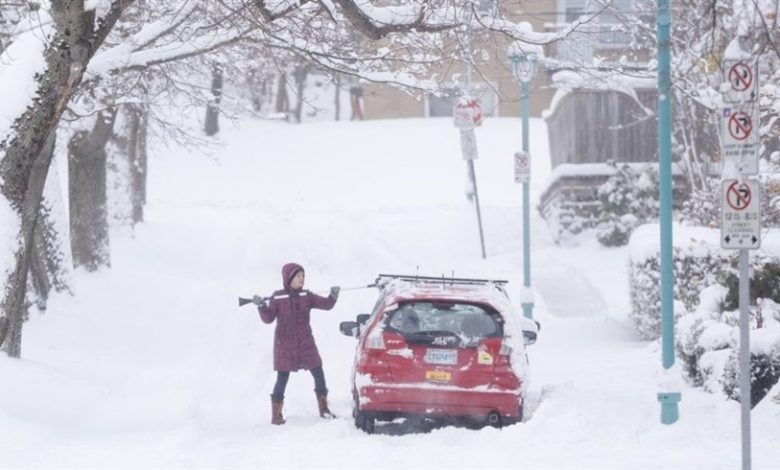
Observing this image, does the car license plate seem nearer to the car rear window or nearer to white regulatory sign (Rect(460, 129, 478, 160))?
the car rear window

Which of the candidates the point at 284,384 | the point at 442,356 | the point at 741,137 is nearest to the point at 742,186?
the point at 741,137

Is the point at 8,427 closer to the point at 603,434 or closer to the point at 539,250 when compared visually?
the point at 603,434

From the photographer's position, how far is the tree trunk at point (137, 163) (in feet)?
87.8

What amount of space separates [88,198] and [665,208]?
1230 centimetres

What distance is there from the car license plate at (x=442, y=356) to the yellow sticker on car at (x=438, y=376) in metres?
0.08

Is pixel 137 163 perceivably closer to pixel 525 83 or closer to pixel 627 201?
pixel 627 201

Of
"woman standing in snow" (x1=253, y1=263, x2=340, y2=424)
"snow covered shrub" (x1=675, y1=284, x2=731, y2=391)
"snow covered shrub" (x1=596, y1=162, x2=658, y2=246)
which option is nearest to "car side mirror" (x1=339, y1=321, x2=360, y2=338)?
"woman standing in snow" (x1=253, y1=263, x2=340, y2=424)

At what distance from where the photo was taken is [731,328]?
508 inches

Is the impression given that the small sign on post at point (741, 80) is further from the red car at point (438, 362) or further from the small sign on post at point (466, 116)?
the small sign on post at point (466, 116)

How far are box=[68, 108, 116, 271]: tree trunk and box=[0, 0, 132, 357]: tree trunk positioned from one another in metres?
9.70

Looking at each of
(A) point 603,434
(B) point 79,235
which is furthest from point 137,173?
(A) point 603,434

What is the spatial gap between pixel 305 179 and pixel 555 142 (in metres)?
15.7

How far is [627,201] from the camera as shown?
2606cm

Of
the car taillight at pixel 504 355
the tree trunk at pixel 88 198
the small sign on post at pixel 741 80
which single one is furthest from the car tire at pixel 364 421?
the tree trunk at pixel 88 198
